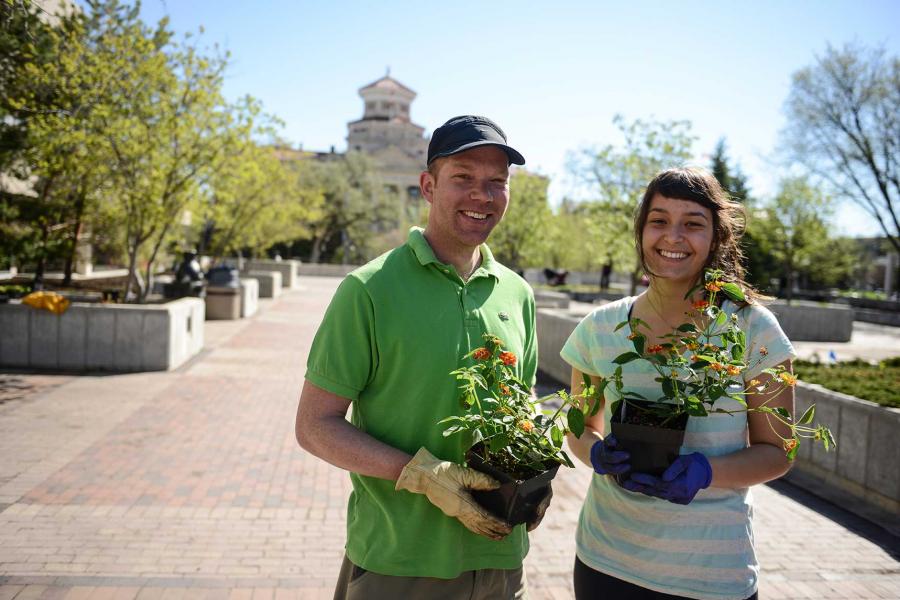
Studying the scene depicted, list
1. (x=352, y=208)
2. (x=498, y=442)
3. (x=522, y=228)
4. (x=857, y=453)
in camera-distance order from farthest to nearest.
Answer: (x=352, y=208) < (x=522, y=228) < (x=857, y=453) < (x=498, y=442)

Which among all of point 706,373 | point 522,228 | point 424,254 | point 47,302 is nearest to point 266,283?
point 522,228

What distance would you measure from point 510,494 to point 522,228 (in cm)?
2162

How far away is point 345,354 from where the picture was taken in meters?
2.02

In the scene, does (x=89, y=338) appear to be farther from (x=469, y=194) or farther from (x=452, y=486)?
(x=452, y=486)

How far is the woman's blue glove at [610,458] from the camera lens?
196cm

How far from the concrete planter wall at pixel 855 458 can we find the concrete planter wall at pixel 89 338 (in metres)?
8.25

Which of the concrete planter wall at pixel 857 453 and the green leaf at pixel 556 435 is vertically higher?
the green leaf at pixel 556 435

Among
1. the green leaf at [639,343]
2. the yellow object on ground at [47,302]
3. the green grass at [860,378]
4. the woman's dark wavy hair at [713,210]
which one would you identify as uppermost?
the woman's dark wavy hair at [713,210]

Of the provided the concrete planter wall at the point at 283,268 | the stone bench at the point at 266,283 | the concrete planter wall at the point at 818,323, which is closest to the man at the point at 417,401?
the concrete planter wall at the point at 818,323

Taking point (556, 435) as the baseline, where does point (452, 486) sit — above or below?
below

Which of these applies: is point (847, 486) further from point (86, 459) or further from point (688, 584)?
point (86, 459)

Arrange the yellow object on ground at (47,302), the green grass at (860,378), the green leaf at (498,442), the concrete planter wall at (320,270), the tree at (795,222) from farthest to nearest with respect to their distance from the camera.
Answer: the concrete planter wall at (320,270)
the tree at (795,222)
the yellow object on ground at (47,302)
the green grass at (860,378)
the green leaf at (498,442)

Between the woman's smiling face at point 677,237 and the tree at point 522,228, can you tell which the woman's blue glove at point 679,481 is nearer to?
the woman's smiling face at point 677,237

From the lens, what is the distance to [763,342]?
85.0 inches
